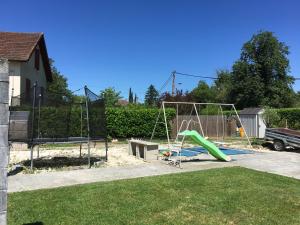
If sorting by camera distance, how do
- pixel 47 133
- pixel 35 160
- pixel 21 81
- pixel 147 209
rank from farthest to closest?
pixel 21 81
pixel 35 160
pixel 47 133
pixel 147 209

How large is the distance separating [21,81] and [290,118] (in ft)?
62.6

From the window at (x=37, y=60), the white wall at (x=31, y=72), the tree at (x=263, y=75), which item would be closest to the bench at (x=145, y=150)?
the white wall at (x=31, y=72)

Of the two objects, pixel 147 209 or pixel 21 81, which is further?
pixel 21 81

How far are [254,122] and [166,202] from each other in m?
23.9

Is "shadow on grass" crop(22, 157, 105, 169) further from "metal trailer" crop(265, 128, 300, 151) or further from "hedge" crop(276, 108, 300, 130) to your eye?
"hedge" crop(276, 108, 300, 130)

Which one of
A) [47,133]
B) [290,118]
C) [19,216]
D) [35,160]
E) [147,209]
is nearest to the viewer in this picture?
[19,216]

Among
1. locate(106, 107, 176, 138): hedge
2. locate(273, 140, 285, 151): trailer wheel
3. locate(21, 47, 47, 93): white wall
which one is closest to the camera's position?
locate(273, 140, 285, 151): trailer wheel

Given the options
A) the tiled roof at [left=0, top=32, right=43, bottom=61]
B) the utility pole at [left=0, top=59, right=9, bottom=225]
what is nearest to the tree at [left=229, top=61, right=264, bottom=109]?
the tiled roof at [left=0, top=32, right=43, bottom=61]

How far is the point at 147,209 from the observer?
5891mm

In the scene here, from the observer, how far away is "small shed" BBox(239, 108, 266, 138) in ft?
92.8

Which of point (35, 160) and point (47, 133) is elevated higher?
point (47, 133)

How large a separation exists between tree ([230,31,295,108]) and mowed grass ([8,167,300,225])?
3771 cm

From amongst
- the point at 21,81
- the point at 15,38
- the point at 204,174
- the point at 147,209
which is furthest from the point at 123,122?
the point at 147,209

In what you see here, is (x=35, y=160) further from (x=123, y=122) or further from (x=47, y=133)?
(x=123, y=122)
